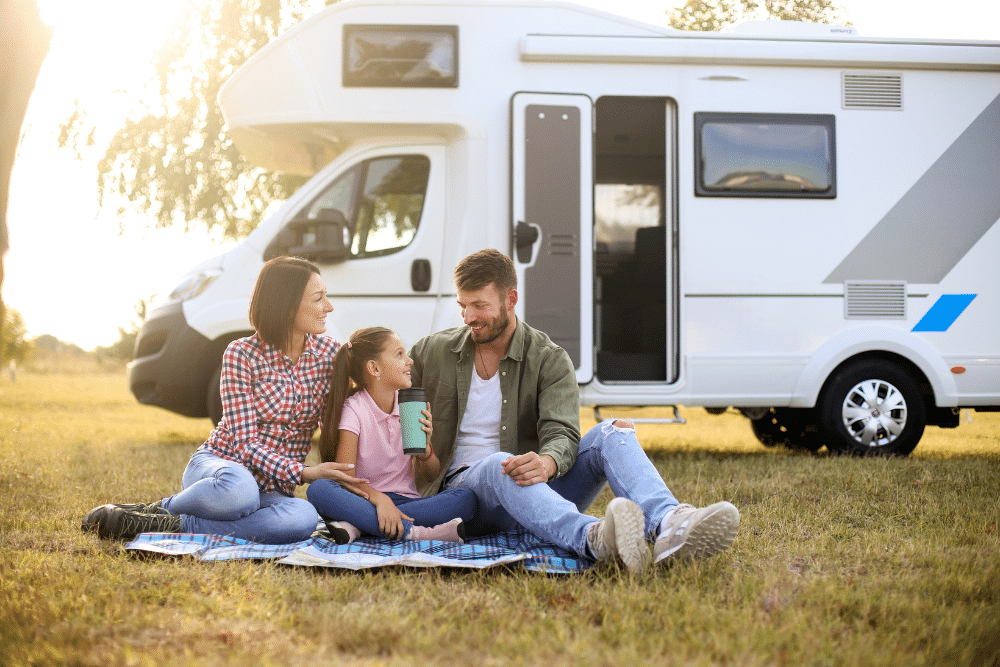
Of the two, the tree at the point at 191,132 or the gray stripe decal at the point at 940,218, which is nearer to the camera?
the gray stripe decal at the point at 940,218

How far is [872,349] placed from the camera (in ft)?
18.8

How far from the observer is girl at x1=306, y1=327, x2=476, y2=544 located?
10.1 ft

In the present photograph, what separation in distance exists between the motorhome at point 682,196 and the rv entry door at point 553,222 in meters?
0.01

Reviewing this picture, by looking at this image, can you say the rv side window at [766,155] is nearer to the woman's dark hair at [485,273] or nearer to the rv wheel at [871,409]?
the rv wheel at [871,409]

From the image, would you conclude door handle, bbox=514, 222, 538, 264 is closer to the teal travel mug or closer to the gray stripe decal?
the gray stripe decal

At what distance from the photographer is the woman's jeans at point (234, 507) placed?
3.10 m

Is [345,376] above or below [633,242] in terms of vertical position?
below

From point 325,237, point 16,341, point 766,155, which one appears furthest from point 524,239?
point 16,341

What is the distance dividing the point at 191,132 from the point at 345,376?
862 cm

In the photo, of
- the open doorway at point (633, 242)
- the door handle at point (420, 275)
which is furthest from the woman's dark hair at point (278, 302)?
the open doorway at point (633, 242)

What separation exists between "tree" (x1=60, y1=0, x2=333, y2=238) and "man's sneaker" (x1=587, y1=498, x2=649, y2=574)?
9.18 meters

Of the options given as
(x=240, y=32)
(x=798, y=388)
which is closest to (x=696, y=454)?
(x=798, y=388)

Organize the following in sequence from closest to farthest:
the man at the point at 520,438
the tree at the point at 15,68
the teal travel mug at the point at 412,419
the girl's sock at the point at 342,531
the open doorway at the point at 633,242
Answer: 1. the man at the point at 520,438
2. the teal travel mug at the point at 412,419
3. the girl's sock at the point at 342,531
4. the tree at the point at 15,68
5. the open doorway at the point at 633,242

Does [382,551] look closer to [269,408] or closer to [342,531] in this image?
[342,531]
